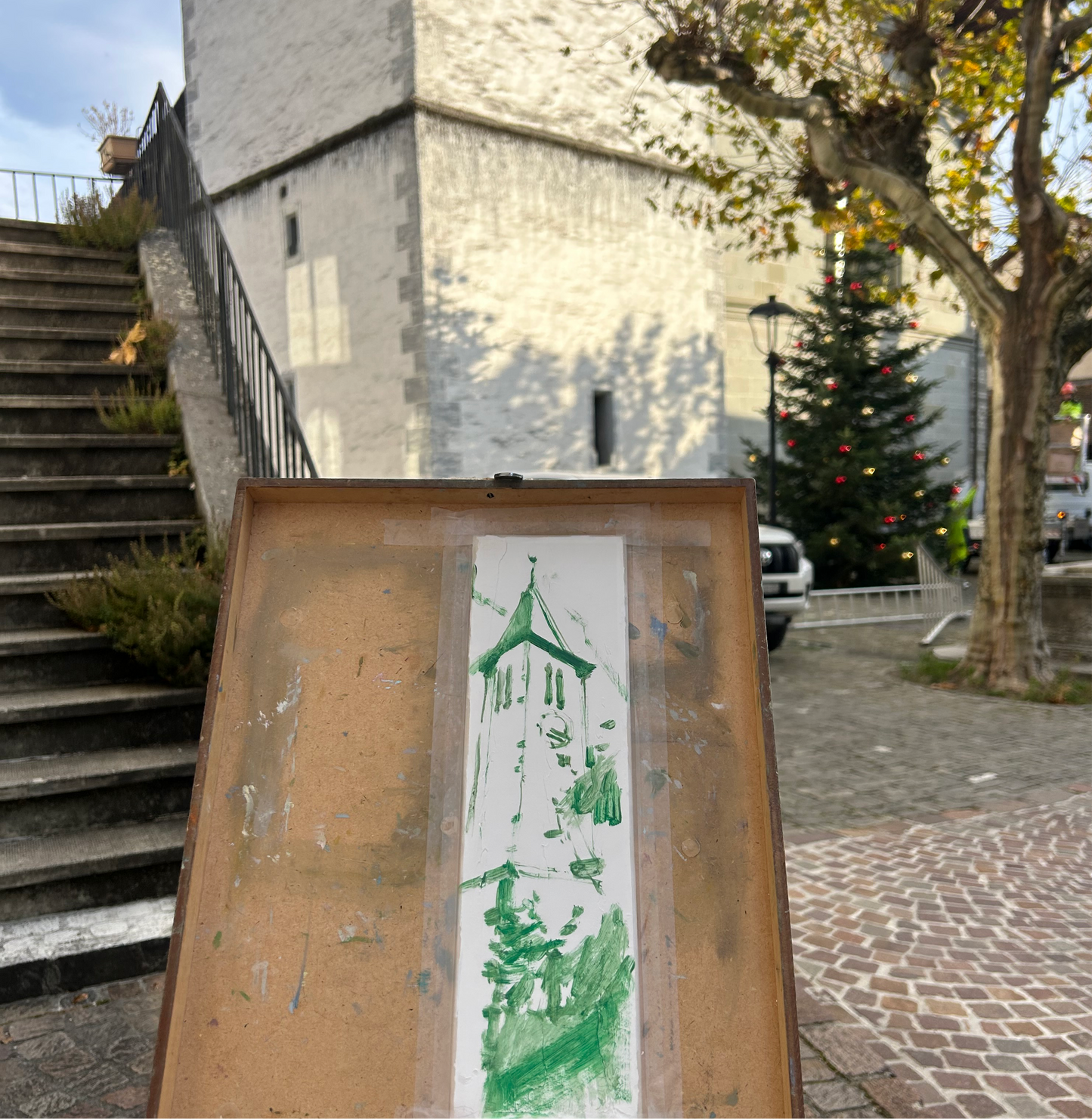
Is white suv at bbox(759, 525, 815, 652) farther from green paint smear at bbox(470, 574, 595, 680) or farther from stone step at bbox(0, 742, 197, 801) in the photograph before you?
green paint smear at bbox(470, 574, 595, 680)

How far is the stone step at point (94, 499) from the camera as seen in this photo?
5.04 meters

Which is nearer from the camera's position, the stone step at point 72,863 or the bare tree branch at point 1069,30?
the stone step at point 72,863

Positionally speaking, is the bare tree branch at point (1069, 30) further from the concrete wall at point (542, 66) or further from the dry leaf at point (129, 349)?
the concrete wall at point (542, 66)

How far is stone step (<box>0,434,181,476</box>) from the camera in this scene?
534 centimetres

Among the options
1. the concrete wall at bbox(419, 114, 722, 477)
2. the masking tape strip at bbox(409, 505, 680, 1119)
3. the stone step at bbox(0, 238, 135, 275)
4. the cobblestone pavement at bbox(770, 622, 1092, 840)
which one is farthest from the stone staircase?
the concrete wall at bbox(419, 114, 722, 477)

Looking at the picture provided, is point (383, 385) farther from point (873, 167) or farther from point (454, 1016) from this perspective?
point (454, 1016)

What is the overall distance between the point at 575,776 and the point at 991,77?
943cm

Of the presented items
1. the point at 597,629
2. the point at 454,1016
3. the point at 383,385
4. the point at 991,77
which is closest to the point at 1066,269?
the point at 991,77

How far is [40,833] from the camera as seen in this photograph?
3.62m

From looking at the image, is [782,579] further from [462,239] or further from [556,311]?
[462,239]

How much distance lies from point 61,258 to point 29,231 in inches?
31.0

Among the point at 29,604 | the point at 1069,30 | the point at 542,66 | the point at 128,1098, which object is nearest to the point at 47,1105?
the point at 128,1098

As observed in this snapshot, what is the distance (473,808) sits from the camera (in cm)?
180

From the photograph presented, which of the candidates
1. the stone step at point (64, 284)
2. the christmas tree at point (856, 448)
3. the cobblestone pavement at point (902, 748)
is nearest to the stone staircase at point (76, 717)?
the stone step at point (64, 284)
